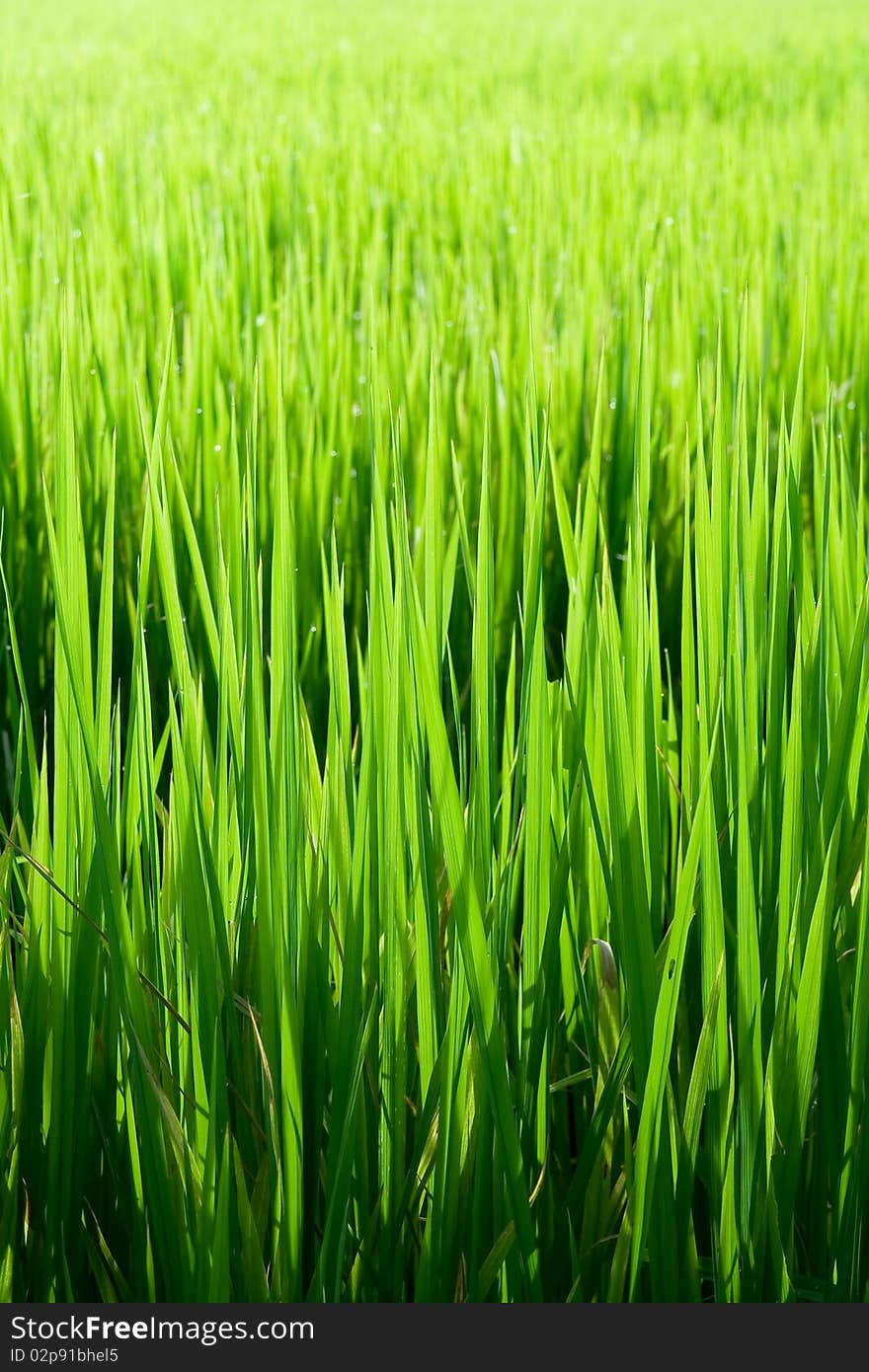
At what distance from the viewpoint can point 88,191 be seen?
2.10 metres

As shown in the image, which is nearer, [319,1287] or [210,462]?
[319,1287]

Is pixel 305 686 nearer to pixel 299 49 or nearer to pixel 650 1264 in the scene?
pixel 650 1264

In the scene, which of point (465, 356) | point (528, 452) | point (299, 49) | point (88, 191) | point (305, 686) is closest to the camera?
point (528, 452)

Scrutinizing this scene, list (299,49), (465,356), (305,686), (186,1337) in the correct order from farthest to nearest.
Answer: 1. (299,49)
2. (465,356)
3. (305,686)
4. (186,1337)

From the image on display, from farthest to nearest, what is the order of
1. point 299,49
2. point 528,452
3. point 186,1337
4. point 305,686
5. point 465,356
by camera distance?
point 299,49, point 465,356, point 305,686, point 528,452, point 186,1337

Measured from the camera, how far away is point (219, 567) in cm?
49

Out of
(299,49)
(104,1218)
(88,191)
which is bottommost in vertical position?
(104,1218)

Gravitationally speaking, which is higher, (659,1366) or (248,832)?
(248,832)

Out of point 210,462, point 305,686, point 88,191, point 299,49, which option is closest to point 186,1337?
point 305,686

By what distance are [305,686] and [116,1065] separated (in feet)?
1.65

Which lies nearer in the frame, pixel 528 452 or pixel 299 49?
pixel 528 452

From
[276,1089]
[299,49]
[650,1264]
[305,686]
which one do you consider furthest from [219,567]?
[299,49]

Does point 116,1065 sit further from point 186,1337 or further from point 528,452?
point 528,452

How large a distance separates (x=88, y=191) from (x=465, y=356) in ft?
3.44
